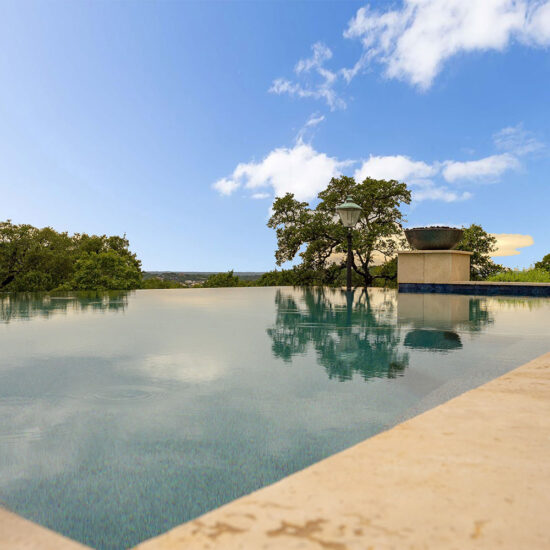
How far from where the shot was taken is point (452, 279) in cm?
1515

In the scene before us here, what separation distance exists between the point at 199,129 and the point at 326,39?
347 inches

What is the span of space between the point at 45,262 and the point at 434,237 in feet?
64.8

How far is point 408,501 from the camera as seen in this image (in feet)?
3.49

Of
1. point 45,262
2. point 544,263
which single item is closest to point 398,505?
point 45,262

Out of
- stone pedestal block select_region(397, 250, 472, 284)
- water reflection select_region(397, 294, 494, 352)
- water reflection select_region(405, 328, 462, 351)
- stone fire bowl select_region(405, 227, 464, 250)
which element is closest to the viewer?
water reflection select_region(405, 328, 462, 351)

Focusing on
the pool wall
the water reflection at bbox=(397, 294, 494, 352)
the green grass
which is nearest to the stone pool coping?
the water reflection at bbox=(397, 294, 494, 352)

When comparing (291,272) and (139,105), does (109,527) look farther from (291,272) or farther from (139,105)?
(139,105)

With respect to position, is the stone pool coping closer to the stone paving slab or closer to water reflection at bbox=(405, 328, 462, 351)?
the stone paving slab

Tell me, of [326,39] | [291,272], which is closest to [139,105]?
[326,39]

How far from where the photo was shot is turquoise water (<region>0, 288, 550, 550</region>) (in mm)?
1456

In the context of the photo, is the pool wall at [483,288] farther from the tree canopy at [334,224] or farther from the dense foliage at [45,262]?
the dense foliage at [45,262]

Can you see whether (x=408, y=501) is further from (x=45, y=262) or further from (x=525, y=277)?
(x=45, y=262)

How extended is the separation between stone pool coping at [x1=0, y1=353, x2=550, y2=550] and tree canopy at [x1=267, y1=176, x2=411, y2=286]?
60.5 ft

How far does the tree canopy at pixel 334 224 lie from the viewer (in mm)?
19781
